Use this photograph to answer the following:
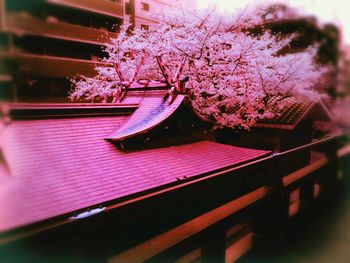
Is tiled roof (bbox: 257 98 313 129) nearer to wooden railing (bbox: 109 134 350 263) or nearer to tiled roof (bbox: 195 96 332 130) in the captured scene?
tiled roof (bbox: 195 96 332 130)

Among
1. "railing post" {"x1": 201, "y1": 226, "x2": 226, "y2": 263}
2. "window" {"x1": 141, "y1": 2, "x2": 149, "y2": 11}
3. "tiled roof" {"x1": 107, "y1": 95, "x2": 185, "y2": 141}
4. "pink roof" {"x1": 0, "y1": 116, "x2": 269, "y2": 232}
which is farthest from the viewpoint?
"window" {"x1": 141, "y1": 2, "x2": 149, "y2": 11}

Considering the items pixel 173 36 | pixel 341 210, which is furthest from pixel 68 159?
pixel 173 36

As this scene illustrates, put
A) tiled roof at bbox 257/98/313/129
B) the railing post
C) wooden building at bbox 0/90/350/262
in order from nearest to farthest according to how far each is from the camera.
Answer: wooden building at bbox 0/90/350/262 < the railing post < tiled roof at bbox 257/98/313/129

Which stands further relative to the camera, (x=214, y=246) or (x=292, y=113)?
(x=292, y=113)

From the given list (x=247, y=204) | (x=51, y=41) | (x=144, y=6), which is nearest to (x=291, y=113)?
(x=247, y=204)

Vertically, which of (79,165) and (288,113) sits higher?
(288,113)

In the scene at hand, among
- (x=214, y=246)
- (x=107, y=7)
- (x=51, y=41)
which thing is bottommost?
(x=214, y=246)

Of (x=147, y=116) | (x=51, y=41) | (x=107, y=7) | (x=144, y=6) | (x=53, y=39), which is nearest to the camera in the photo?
(x=51, y=41)

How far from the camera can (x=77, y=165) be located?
345 centimetres

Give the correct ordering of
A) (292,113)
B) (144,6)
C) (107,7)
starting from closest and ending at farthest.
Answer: (292,113) < (107,7) < (144,6)

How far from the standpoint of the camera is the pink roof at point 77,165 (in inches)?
103

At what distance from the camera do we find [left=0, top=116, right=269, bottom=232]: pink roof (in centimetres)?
263

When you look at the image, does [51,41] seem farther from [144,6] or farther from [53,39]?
[144,6]

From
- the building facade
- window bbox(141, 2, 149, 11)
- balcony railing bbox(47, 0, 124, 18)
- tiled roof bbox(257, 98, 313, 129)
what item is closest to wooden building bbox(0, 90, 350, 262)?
the building facade
